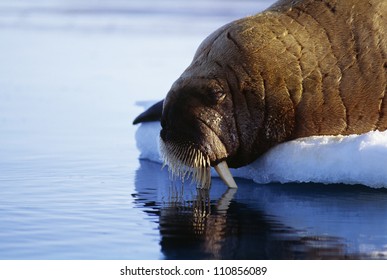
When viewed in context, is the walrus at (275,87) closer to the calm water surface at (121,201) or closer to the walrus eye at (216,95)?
the walrus eye at (216,95)

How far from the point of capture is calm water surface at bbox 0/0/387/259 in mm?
7383

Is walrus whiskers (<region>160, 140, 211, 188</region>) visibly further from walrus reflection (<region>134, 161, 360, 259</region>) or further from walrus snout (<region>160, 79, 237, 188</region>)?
walrus reflection (<region>134, 161, 360, 259</region>)

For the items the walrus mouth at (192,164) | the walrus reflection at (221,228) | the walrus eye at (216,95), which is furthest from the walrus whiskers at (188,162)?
the walrus eye at (216,95)

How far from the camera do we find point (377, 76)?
9.70m

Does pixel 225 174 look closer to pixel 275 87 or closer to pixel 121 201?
pixel 275 87

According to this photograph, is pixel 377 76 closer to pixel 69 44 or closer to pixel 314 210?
pixel 314 210

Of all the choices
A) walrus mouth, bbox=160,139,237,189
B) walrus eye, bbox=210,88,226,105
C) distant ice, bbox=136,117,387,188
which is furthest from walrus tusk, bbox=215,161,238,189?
walrus eye, bbox=210,88,226,105

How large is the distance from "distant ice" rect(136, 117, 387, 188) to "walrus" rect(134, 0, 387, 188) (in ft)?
0.40

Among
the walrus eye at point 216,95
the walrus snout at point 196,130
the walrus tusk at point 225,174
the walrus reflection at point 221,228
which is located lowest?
the walrus reflection at point 221,228

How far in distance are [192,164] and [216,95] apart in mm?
586

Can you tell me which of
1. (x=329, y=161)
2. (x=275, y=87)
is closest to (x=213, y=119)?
(x=275, y=87)

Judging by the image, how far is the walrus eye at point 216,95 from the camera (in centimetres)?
934

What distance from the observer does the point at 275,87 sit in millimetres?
9422

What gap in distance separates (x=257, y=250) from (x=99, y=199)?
1.99 m
